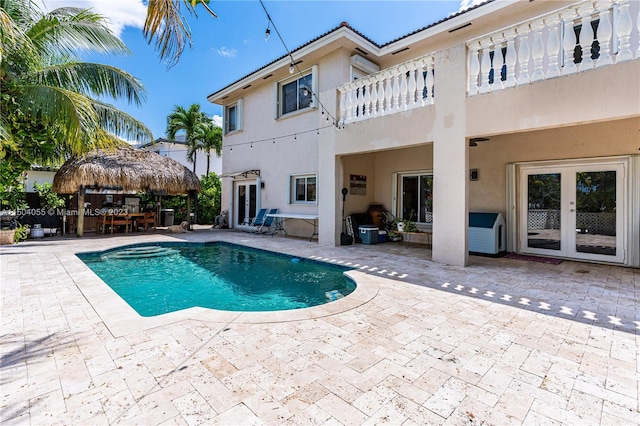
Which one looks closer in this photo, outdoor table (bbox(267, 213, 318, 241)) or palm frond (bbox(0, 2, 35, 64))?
palm frond (bbox(0, 2, 35, 64))

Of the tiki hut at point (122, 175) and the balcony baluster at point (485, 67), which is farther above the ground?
the balcony baluster at point (485, 67)

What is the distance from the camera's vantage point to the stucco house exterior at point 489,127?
5438mm

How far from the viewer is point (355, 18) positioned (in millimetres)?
9945

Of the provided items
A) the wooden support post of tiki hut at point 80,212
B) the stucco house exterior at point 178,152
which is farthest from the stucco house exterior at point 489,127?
the stucco house exterior at point 178,152

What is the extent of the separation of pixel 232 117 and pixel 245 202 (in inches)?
190

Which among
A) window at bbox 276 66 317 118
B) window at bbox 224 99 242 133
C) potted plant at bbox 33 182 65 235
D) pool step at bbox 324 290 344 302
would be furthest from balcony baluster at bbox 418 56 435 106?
potted plant at bbox 33 182 65 235

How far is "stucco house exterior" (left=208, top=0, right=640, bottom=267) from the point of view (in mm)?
5438

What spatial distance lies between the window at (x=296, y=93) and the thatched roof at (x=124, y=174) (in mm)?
5702

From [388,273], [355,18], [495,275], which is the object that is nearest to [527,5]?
[355,18]

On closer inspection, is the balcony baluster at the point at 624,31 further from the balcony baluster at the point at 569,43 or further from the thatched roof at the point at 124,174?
the thatched roof at the point at 124,174

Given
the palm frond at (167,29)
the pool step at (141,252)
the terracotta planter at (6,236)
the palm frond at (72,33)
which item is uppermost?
the palm frond at (72,33)

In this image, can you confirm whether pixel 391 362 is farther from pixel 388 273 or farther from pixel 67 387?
pixel 388 273

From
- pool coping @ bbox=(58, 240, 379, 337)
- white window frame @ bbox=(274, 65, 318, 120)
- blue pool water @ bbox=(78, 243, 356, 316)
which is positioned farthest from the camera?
white window frame @ bbox=(274, 65, 318, 120)

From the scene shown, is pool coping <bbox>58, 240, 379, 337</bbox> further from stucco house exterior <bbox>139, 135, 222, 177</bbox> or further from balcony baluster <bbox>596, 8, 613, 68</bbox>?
stucco house exterior <bbox>139, 135, 222, 177</bbox>
